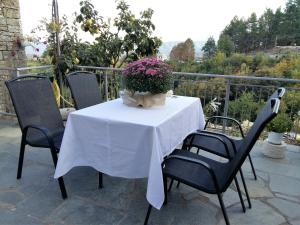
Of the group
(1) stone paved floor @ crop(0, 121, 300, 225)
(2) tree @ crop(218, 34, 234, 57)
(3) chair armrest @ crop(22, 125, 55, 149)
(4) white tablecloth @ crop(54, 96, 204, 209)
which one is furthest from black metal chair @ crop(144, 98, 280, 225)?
(2) tree @ crop(218, 34, 234, 57)

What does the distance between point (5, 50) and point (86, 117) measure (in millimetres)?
3919

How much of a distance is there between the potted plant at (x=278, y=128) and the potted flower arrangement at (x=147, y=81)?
1.58m

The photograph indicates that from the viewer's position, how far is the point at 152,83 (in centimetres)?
222

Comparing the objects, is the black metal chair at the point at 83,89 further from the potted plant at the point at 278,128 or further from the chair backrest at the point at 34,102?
the potted plant at the point at 278,128

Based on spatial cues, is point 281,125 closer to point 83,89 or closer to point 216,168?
point 216,168

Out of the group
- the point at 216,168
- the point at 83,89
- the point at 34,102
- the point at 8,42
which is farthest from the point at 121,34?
the point at 216,168

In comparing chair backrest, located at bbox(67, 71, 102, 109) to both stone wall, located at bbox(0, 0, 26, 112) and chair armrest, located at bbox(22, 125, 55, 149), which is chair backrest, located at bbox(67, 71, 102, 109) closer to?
chair armrest, located at bbox(22, 125, 55, 149)

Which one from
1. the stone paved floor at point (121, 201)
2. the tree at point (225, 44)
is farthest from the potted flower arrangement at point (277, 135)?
the tree at point (225, 44)

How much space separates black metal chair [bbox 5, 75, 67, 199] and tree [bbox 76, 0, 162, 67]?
10.7 ft

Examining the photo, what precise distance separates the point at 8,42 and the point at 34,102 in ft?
10.5

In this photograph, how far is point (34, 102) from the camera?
2.57m

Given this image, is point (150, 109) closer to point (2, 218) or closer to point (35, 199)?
point (35, 199)

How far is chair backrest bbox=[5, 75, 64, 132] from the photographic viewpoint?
7.87ft

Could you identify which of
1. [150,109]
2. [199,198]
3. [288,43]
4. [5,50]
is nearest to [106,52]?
[5,50]
